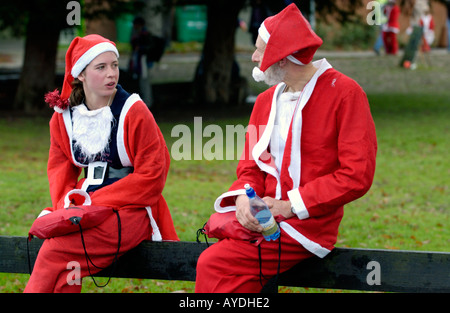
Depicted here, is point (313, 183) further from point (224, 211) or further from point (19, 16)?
point (19, 16)

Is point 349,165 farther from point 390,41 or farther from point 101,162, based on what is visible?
point 390,41

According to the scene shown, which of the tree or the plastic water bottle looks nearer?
the plastic water bottle

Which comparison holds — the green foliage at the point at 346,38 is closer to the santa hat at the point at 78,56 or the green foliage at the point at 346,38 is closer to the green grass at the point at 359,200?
the green grass at the point at 359,200

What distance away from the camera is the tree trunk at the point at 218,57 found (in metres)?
15.8

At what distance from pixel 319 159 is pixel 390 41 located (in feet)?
77.9

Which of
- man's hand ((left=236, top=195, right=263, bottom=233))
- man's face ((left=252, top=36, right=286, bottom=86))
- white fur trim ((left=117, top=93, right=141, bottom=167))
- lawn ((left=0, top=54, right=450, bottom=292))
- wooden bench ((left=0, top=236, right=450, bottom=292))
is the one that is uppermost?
man's face ((left=252, top=36, right=286, bottom=86))

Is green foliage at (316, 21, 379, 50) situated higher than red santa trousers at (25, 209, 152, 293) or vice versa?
red santa trousers at (25, 209, 152, 293)

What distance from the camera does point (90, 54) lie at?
3879mm

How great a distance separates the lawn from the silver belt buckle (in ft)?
5.76

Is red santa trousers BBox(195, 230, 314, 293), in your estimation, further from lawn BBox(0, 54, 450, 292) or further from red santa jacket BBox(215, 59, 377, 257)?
lawn BBox(0, 54, 450, 292)

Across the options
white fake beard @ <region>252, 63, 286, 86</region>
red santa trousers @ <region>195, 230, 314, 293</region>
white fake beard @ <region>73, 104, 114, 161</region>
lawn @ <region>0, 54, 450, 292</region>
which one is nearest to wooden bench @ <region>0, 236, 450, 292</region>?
red santa trousers @ <region>195, 230, 314, 293</region>

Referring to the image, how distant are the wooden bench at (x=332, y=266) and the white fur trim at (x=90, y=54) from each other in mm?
975

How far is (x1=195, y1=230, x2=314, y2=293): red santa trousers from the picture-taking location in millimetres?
3383

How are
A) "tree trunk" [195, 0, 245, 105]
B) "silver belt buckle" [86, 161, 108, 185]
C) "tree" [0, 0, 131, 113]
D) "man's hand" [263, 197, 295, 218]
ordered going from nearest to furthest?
"man's hand" [263, 197, 295, 218] → "silver belt buckle" [86, 161, 108, 185] → "tree" [0, 0, 131, 113] → "tree trunk" [195, 0, 245, 105]
